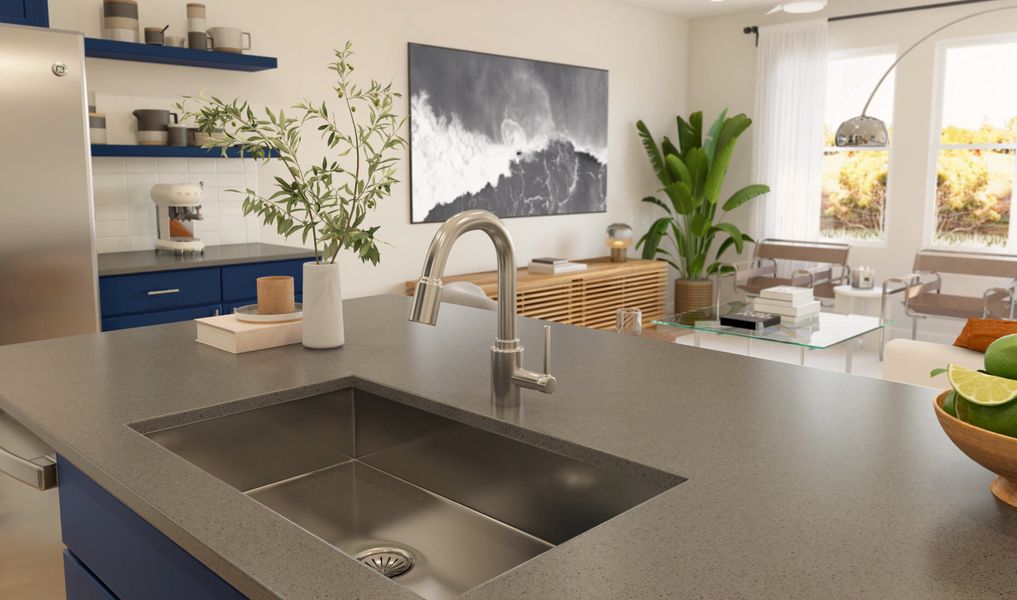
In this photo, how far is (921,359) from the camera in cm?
343

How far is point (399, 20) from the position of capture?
213 inches

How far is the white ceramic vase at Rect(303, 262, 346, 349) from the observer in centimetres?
189

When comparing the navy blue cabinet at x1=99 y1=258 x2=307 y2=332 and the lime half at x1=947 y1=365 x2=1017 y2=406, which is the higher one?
the lime half at x1=947 y1=365 x2=1017 y2=406

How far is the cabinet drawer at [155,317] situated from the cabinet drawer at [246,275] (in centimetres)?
10

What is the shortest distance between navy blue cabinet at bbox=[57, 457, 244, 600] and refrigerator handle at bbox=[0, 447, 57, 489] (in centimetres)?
2

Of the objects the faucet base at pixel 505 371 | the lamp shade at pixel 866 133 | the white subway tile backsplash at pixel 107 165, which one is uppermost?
the lamp shade at pixel 866 133

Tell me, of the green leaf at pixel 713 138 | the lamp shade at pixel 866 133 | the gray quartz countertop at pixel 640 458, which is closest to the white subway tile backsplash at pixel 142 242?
the gray quartz countertop at pixel 640 458

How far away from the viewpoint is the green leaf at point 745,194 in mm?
6996

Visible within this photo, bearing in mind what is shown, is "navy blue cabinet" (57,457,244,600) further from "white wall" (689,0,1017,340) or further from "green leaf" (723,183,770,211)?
"white wall" (689,0,1017,340)

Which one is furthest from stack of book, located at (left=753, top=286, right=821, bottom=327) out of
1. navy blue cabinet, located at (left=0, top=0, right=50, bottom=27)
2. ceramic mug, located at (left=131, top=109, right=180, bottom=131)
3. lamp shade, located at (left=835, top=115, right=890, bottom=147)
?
navy blue cabinet, located at (left=0, top=0, right=50, bottom=27)

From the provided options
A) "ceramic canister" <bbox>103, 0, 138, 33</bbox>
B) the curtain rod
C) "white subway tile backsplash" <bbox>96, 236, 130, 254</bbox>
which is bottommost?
"white subway tile backsplash" <bbox>96, 236, 130, 254</bbox>

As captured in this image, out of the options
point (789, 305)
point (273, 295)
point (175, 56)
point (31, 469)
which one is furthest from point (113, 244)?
point (789, 305)

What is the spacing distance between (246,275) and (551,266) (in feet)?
8.63

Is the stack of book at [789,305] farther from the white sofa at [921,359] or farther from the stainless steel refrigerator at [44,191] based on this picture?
the stainless steel refrigerator at [44,191]
